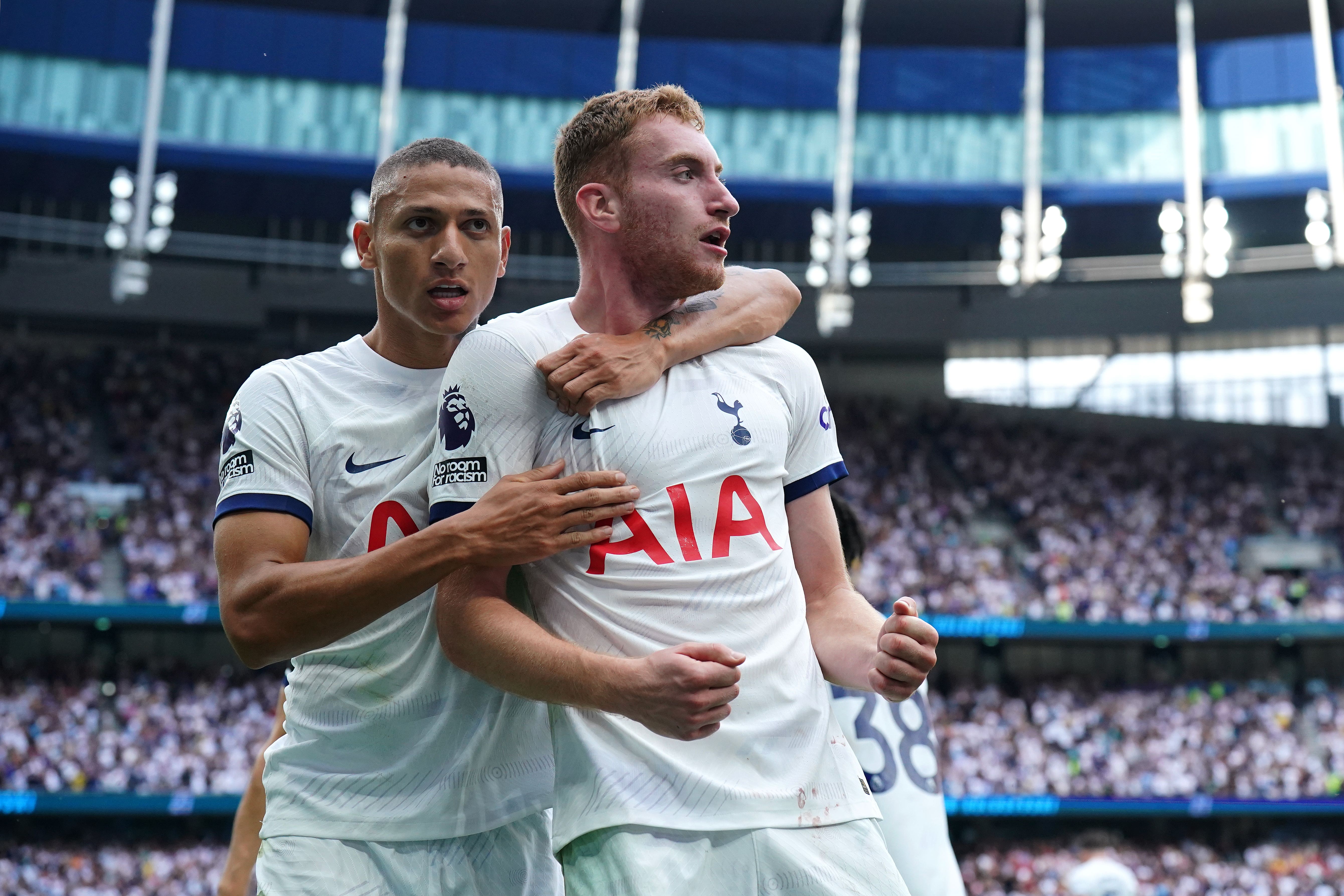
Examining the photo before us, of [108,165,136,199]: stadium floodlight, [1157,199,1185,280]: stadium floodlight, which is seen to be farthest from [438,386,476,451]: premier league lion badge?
[1157,199,1185,280]: stadium floodlight

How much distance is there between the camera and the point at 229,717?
2347 cm

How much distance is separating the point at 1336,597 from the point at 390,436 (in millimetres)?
27995

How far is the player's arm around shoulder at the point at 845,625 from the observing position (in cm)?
263

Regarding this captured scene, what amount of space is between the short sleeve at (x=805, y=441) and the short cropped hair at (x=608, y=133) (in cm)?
64

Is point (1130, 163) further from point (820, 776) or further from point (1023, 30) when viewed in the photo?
point (820, 776)

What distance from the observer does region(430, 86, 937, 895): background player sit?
8.54 feet

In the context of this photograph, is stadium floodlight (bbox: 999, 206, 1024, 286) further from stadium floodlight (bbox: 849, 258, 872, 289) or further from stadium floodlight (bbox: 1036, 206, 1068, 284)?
stadium floodlight (bbox: 849, 258, 872, 289)

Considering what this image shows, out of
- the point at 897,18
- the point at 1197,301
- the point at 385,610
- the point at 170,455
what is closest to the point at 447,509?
the point at 385,610

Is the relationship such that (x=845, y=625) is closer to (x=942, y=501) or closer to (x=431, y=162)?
(x=431, y=162)

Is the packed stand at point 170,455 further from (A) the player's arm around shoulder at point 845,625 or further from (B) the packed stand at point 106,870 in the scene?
(A) the player's arm around shoulder at point 845,625

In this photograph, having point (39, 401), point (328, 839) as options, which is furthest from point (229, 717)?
point (328, 839)

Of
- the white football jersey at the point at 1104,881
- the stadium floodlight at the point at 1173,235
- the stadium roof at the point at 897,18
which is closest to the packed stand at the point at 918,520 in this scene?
the stadium floodlight at the point at 1173,235

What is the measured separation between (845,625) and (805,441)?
476mm

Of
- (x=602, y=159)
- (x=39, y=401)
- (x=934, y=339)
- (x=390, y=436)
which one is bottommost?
(x=390, y=436)
